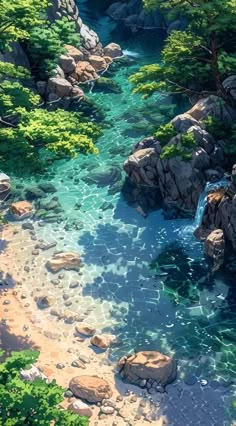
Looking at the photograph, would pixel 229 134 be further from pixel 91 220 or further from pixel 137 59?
pixel 137 59

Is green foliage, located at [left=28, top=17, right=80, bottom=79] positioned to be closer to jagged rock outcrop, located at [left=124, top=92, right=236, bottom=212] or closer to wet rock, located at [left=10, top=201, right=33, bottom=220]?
jagged rock outcrop, located at [left=124, top=92, right=236, bottom=212]

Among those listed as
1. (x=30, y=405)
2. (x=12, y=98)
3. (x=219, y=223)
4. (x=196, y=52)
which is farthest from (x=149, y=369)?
(x=196, y=52)

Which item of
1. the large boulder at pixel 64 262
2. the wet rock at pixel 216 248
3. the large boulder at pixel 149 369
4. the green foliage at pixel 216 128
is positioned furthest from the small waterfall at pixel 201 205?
the large boulder at pixel 149 369

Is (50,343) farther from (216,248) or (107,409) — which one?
(216,248)

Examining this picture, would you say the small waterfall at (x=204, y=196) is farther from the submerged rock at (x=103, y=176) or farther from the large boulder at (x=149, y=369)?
the large boulder at (x=149, y=369)

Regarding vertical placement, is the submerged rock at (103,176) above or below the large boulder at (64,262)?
above

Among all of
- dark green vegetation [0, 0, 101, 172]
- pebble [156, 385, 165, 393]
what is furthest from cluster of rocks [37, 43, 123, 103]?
pebble [156, 385, 165, 393]
